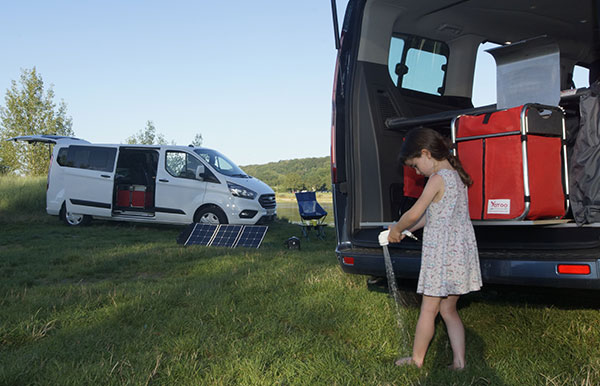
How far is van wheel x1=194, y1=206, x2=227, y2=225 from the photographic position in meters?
10.7

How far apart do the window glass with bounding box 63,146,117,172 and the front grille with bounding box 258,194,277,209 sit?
3621 millimetres

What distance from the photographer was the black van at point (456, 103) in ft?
9.55

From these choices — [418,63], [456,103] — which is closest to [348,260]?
[418,63]

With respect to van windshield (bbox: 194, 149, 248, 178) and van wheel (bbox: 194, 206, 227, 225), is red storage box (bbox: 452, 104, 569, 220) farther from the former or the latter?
van windshield (bbox: 194, 149, 248, 178)

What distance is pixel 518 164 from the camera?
118 inches

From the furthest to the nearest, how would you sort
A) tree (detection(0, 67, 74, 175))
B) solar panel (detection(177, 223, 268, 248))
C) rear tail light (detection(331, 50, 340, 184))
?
tree (detection(0, 67, 74, 175)) < solar panel (detection(177, 223, 268, 248)) < rear tail light (detection(331, 50, 340, 184))

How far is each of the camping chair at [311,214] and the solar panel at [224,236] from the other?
2.17 m

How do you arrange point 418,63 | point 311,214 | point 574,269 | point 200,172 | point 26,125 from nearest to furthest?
point 574,269 → point 418,63 → point 311,214 → point 200,172 → point 26,125

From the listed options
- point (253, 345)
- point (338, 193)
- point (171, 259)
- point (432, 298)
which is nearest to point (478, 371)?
point (432, 298)

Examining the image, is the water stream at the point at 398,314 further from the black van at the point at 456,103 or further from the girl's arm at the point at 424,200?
the girl's arm at the point at 424,200

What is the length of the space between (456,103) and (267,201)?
6.29 m

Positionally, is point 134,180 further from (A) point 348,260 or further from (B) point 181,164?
(A) point 348,260

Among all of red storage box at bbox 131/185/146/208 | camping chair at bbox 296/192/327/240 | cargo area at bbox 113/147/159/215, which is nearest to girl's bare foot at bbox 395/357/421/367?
camping chair at bbox 296/192/327/240

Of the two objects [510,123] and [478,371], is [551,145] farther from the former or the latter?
[478,371]
